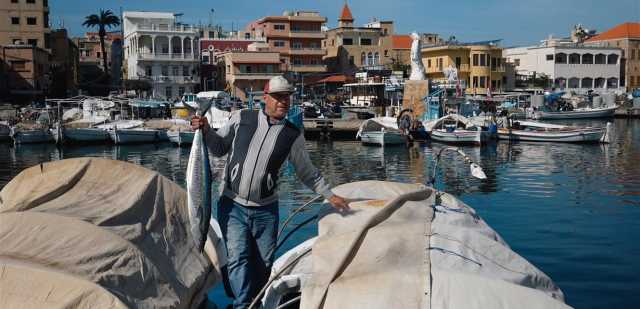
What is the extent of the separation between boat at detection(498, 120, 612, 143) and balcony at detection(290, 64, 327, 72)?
45.3 meters

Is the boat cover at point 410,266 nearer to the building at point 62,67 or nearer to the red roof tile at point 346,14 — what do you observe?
the building at point 62,67

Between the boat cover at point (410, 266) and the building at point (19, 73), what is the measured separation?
5959 cm

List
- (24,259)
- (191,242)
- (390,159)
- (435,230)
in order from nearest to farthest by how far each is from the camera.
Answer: (24,259) < (435,230) < (191,242) < (390,159)

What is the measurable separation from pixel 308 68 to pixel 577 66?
37.9 m

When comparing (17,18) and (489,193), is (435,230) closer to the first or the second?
(489,193)

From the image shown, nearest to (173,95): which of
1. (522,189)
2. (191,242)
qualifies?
(522,189)

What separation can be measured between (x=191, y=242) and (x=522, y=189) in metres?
17.1

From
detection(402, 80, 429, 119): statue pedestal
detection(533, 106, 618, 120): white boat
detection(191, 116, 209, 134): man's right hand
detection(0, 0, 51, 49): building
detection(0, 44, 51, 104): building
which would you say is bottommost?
detection(533, 106, 618, 120): white boat

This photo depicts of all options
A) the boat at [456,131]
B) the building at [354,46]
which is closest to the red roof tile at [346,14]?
the building at [354,46]

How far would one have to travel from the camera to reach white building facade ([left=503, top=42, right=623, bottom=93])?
88.7m

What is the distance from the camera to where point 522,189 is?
21.4m

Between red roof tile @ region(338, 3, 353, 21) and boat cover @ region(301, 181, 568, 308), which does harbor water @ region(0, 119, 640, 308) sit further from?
red roof tile @ region(338, 3, 353, 21)

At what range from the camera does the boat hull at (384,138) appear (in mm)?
37531

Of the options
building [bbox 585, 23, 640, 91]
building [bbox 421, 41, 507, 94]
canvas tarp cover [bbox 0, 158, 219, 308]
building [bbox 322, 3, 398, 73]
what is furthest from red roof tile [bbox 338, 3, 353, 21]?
canvas tarp cover [bbox 0, 158, 219, 308]
